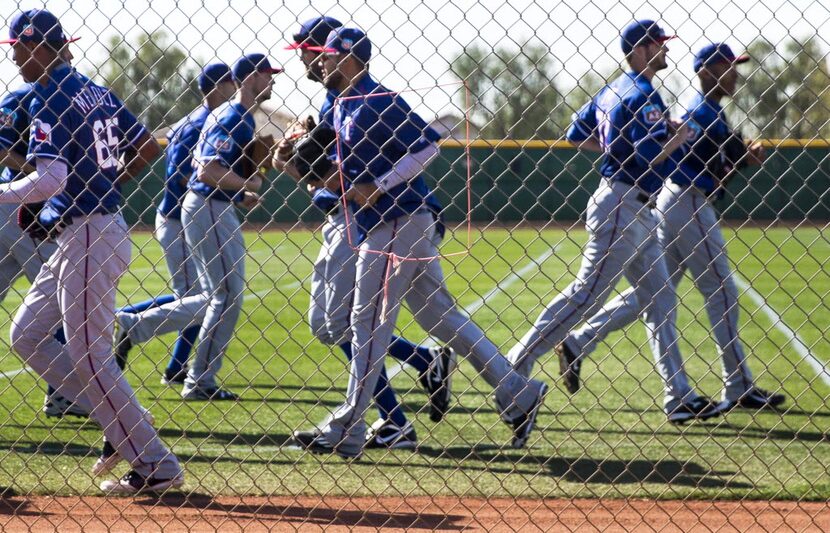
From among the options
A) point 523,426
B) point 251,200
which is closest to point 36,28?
point 251,200

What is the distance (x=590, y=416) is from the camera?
635 centimetres

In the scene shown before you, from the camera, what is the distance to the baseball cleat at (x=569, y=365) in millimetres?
6647

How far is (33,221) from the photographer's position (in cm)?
456

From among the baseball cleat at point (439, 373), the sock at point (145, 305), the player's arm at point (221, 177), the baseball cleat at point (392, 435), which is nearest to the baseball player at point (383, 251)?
the baseball cleat at point (392, 435)

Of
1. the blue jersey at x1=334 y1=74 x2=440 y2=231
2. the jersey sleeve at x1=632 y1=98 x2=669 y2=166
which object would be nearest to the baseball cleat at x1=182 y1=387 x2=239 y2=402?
the blue jersey at x1=334 y1=74 x2=440 y2=231

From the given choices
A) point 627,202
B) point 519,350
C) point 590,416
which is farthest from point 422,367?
point 627,202

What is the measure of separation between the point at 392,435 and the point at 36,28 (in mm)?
2681

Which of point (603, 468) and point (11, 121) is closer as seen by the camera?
point (11, 121)

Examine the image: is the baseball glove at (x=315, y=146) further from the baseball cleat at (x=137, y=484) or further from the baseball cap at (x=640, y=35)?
the baseball cap at (x=640, y=35)

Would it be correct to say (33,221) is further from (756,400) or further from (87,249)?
(756,400)

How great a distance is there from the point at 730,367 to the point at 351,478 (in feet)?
8.84

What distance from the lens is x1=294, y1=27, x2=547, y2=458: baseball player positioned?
492 cm

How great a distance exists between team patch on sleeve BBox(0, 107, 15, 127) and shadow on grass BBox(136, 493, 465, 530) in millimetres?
1802

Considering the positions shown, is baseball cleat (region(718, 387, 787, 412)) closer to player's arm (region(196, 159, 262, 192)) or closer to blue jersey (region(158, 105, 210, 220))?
player's arm (region(196, 159, 262, 192))
